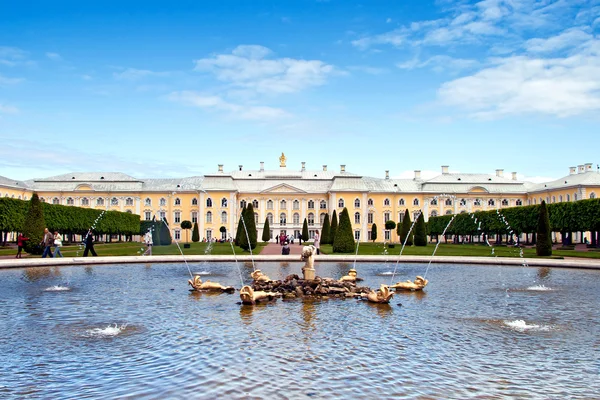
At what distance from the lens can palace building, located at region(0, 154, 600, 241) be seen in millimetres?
77562

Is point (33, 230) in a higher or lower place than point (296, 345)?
higher

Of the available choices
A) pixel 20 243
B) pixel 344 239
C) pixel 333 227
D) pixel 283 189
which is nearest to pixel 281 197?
pixel 283 189

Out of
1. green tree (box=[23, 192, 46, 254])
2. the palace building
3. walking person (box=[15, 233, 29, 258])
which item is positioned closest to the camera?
walking person (box=[15, 233, 29, 258])

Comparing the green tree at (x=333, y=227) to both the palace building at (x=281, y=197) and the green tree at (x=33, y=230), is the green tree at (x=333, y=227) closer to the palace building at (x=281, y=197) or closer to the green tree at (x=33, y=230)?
the green tree at (x=33, y=230)

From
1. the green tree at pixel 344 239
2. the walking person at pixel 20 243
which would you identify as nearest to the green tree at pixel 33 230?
the walking person at pixel 20 243

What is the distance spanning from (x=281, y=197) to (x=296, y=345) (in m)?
71.6

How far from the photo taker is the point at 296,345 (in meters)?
8.83

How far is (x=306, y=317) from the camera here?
11.2m

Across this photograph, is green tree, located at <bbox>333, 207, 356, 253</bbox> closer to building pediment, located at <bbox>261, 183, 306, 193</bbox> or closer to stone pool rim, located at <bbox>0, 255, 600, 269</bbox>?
stone pool rim, located at <bbox>0, 255, 600, 269</bbox>

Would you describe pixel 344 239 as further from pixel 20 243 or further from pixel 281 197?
pixel 281 197

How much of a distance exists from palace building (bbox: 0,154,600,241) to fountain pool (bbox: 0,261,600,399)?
→ 62.6 m

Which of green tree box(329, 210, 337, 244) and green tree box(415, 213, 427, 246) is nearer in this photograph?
green tree box(329, 210, 337, 244)

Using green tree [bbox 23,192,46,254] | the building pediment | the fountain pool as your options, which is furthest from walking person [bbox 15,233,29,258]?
the building pediment

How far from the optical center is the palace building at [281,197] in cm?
7756
